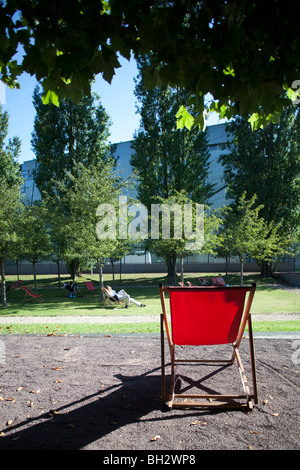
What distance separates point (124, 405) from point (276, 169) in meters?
27.2

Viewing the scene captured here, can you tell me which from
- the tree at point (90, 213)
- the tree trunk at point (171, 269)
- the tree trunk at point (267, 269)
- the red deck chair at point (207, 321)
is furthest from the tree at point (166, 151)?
the red deck chair at point (207, 321)

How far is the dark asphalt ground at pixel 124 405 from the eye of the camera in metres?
2.26

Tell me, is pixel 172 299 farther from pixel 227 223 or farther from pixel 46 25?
pixel 227 223

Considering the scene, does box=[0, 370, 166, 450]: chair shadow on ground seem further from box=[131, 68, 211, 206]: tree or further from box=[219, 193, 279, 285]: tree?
box=[131, 68, 211, 206]: tree

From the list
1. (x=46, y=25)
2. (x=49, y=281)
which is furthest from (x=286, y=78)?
(x=49, y=281)

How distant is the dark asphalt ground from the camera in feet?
7.41

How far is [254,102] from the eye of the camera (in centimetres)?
290

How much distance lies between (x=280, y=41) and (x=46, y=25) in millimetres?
1756

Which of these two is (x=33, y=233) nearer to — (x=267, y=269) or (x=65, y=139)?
(x=65, y=139)

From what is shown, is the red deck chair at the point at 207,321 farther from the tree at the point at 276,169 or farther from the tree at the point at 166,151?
Result: the tree at the point at 276,169

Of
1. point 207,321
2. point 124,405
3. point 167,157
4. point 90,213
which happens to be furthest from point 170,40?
point 167,157

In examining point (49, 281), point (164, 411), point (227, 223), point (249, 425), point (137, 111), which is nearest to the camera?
point (249, 425)

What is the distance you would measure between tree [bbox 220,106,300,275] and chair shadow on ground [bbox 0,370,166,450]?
24886 mm

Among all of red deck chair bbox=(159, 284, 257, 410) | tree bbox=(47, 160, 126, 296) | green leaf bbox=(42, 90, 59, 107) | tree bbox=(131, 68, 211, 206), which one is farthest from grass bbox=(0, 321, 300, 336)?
tree bbox=(131, 68, 211, 206)
